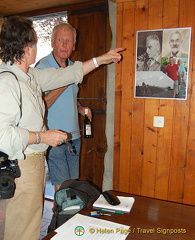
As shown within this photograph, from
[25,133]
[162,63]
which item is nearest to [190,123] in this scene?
[162,63]

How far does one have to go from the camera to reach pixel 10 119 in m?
1.08

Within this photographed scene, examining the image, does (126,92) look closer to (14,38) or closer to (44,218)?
(14,38)

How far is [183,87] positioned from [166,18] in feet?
1.90

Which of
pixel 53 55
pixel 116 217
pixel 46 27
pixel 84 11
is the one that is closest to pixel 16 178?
pixel 116 217

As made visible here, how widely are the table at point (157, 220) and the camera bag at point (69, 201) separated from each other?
0.15 meters

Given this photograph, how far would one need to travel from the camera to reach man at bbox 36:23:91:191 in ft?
6.20

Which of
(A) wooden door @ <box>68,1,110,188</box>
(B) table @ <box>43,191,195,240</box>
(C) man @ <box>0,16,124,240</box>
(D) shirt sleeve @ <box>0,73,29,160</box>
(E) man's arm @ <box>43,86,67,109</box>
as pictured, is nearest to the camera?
(B) table @ <box>43,191,195,240</box>

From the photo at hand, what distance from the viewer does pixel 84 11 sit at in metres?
2.60

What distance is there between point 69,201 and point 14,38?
910 mm

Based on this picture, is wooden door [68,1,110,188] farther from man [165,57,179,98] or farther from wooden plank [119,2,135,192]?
man [165,57,179,98]

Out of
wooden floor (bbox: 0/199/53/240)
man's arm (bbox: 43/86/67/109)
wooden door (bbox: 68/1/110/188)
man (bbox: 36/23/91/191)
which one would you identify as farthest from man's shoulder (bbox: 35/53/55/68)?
wooden floor (bbox: 0/199/53/240)

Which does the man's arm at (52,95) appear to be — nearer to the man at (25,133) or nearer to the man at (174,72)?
the man at (25,133)

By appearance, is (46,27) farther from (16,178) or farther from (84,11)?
(16,178)

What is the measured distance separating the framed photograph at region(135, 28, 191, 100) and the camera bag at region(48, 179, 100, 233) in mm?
1093
